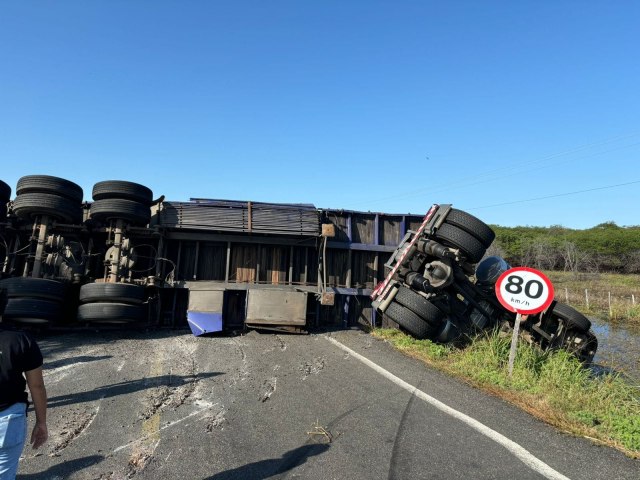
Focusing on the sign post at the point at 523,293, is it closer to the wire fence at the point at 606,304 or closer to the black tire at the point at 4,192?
the black tire at the point at 4,192

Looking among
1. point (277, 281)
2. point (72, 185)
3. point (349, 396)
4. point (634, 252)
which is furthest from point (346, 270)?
point (634, 252)

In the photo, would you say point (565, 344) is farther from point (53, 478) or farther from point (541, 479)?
point (53, 478)

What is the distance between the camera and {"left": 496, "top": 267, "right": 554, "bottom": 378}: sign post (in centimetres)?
555

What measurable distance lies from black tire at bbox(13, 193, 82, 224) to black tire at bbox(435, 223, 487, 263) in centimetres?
822

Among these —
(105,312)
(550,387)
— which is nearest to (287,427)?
(550,387)

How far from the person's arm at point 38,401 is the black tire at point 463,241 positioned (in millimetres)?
6918

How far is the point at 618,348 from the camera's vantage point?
434 inches

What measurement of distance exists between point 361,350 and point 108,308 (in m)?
5.34

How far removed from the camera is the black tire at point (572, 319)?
25.3ft

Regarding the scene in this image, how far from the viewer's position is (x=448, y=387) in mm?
5133

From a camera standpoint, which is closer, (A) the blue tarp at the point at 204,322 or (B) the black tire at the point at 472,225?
(B) the black tire at the point at 472,225

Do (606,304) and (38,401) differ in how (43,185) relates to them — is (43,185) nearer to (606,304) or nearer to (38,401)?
(38,401)

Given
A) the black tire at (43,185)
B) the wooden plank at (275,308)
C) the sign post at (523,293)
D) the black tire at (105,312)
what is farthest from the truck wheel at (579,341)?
the black tire at (43,185)

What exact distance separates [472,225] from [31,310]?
8.84 metres
